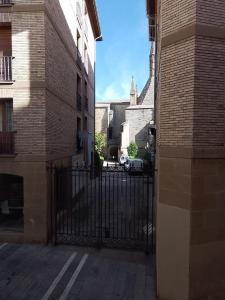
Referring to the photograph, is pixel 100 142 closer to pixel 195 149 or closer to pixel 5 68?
pixel 5 68

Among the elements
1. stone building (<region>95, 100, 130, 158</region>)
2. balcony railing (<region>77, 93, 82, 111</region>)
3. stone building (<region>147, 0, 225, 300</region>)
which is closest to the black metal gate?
stone building (<region>147, 0, 225, 300</region>)

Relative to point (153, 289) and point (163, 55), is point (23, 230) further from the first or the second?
point (163, 55)

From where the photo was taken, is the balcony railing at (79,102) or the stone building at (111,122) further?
the stone building at (111,122)

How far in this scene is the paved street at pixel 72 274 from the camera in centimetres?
721

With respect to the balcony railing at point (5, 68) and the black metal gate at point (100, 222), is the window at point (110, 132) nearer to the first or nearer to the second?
the black metal gate at point (100, 222)

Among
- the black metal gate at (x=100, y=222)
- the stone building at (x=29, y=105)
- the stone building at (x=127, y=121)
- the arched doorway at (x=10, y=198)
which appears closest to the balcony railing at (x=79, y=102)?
the black metal gate at (x=100, y=222)

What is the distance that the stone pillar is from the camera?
5.96 meters

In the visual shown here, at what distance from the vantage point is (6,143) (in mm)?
10336

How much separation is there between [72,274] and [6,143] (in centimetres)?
515

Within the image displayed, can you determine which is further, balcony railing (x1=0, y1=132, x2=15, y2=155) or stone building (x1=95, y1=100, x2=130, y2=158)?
stone building (x1=95, y1=100, x2=130, y2=158)

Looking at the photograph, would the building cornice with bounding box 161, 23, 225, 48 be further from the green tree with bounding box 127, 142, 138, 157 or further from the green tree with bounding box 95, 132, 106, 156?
the green tree with bounding box 95, 132, 106, 156

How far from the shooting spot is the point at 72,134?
1552 cm

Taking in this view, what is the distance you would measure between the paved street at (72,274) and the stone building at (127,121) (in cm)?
2979

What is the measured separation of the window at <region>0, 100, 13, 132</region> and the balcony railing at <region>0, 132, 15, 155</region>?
2.55 feet
